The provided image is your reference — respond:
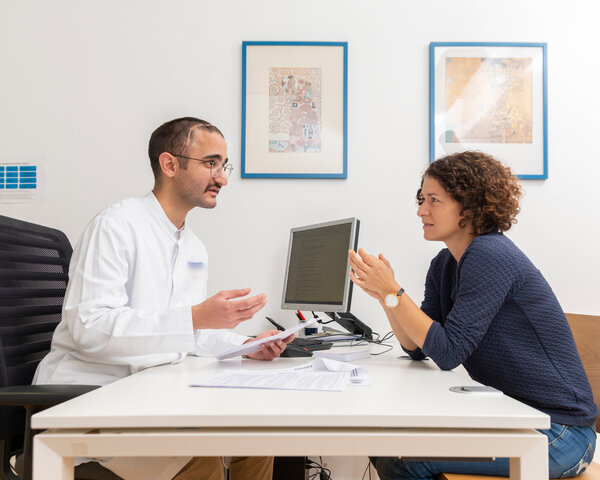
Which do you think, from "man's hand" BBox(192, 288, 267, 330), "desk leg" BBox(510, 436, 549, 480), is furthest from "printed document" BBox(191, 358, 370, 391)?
"desk leg" BBox(510, 436, 549, 480)

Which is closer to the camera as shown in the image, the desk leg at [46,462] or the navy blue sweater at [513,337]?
the desk leg at [46,462]

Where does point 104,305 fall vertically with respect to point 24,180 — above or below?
below

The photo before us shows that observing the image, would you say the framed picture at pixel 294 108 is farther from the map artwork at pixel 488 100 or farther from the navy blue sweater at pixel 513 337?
the navy blue sweater at pixel 513 337

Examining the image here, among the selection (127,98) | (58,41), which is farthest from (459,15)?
(58,41)

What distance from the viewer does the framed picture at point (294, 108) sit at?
229cm

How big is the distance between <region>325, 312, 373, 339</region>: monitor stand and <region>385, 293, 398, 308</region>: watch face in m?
0.77

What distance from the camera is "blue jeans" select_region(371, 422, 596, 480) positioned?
1098 mm

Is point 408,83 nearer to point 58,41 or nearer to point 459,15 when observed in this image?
point 459,15

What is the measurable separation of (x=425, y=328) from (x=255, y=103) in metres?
1.45

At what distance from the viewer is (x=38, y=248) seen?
1.57 metres

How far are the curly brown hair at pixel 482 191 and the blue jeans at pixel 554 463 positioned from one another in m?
0.54

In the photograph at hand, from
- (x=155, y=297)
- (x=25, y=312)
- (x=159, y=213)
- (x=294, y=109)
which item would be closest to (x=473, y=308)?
(x=155, y=297)

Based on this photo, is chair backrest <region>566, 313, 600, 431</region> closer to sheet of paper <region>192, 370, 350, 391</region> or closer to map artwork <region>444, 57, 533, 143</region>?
map artwork <region>444, 57, 533, 143</region>

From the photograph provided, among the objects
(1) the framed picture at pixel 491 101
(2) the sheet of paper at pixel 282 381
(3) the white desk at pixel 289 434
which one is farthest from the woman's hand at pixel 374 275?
(1) the framed picture at pixel 491 101
